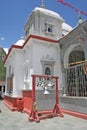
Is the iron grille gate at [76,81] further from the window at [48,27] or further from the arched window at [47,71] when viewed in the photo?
the window at [48,27]

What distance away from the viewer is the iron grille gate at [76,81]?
9.18m

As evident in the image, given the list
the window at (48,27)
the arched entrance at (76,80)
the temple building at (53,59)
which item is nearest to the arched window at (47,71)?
the temple building at (53,59)

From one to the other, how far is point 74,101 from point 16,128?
3.92 meters

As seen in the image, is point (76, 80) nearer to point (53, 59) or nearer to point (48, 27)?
point (53, 59)

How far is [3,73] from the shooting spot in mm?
32531

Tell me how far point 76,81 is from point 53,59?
2.71m

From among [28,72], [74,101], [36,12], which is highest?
[36,12]

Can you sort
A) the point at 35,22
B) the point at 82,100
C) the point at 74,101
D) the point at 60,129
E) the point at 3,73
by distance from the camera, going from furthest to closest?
1. the point at 3,73
2. the point at 35,22
3. the point at 74,101
4. the point at 82,100
5. the point at 60,129

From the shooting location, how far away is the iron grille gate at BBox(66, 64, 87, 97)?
9175 millimetres

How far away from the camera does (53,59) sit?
37.9 ft

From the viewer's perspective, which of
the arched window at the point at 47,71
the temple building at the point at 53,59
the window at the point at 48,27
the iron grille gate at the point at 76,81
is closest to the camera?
the iron grille gate at the point at 76,81

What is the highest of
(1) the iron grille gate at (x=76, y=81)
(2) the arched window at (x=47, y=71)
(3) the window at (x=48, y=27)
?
(3) the window at (x=48, y=27)

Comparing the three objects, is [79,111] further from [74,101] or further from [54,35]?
[54,35]

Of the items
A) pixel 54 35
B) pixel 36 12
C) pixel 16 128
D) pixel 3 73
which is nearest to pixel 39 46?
pixel 54 35
